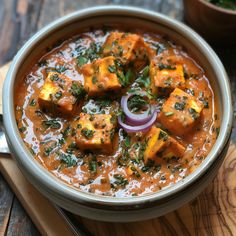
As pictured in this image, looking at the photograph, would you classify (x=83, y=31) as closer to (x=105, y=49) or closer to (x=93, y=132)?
(x=105, y=49)

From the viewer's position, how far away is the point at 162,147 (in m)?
2.24

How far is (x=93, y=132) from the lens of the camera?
2318mm

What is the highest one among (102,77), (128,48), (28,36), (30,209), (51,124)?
(128,48)

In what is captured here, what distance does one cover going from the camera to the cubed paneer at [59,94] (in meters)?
2.41

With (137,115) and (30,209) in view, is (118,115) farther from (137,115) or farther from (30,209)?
(30,209)

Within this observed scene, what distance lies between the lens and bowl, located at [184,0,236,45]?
307cm

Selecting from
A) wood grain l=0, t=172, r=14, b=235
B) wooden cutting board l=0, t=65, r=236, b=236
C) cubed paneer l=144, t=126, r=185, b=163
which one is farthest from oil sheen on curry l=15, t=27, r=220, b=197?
wood grain l=0, t=172, r=14, b=235

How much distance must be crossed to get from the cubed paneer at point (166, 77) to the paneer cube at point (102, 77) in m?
0.19

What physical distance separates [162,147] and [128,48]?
2.27 feet

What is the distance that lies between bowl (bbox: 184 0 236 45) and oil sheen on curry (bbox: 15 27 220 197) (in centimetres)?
52

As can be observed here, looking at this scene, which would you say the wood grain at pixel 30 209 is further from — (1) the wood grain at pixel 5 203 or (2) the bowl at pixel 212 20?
(2) the bowl at pixel 212 20

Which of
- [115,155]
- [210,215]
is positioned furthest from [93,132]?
[210,215]

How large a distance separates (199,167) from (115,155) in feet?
1.43

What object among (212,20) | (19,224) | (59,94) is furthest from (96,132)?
(212,20)
